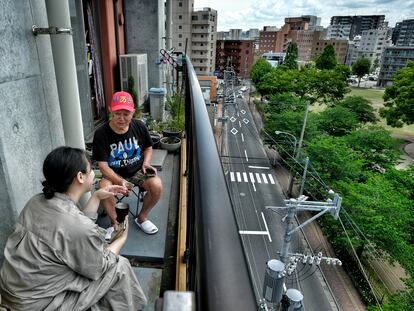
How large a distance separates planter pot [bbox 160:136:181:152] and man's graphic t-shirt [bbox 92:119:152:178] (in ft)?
4.77

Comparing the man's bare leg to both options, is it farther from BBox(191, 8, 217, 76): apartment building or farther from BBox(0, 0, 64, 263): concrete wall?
BBox(191, 8, 217, 76): apartment building

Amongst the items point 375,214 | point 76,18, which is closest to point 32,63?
point 76,18

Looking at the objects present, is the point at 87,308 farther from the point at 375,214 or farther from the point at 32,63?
the point at 375,214

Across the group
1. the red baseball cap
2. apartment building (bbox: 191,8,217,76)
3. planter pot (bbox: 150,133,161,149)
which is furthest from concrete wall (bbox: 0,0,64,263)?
apartment building (bbox: 191,8,217,76)

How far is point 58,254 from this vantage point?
3.68 ft

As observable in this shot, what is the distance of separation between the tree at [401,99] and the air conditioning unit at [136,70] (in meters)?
20.2

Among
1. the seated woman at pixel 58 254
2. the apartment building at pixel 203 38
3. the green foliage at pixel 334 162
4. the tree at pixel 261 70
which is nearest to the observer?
the seated woman at pixel 58 254

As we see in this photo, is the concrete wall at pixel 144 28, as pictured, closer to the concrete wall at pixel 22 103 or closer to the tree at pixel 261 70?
the concrete wall at pixel 22 103

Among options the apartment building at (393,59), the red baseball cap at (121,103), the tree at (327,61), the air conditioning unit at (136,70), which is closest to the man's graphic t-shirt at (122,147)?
the red baseball cap at (121,103)

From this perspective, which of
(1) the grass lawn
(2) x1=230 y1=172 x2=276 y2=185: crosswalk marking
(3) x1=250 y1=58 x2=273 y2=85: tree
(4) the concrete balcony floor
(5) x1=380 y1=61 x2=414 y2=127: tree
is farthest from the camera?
(3) x1=250 y1=58 x2=273 y2=85: tree

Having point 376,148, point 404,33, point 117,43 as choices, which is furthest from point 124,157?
point 404,33

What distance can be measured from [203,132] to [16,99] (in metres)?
1.01

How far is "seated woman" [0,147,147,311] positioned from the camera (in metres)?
1.10

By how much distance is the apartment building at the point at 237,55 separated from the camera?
1908 inches
